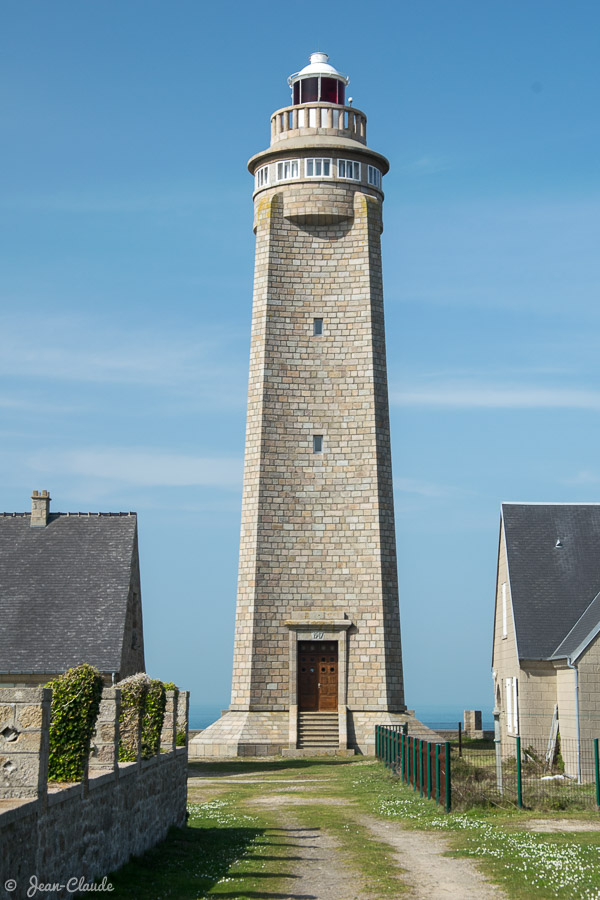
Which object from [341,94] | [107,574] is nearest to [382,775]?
[107,574]

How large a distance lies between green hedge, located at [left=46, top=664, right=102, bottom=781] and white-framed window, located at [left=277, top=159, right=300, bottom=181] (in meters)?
25.7

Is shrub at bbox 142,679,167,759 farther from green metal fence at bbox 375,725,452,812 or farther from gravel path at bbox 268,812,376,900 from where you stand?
green metal fence at bbox 375,725,452,812

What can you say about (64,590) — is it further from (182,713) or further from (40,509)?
(182,713)

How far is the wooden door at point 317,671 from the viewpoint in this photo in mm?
32250

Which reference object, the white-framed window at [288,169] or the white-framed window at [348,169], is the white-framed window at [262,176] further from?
the white-framed window at [348,169]

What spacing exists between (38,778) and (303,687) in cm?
2302

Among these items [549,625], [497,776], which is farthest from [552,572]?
[497,776]

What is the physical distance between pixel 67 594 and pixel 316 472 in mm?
8062

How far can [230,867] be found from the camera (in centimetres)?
1312

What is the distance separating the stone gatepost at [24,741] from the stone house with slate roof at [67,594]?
56.2ft

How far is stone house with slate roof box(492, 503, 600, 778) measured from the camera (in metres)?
25.7

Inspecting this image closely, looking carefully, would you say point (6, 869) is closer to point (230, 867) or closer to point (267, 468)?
point (230, 867)

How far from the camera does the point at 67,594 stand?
2972 centimetres

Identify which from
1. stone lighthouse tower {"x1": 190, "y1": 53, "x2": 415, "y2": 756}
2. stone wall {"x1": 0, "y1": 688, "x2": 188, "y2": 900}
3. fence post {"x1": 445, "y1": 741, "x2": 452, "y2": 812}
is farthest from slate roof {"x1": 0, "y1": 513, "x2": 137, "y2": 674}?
stone wall {"x1": 0, "y1": 688, "x2": 188, "y2": 900}
